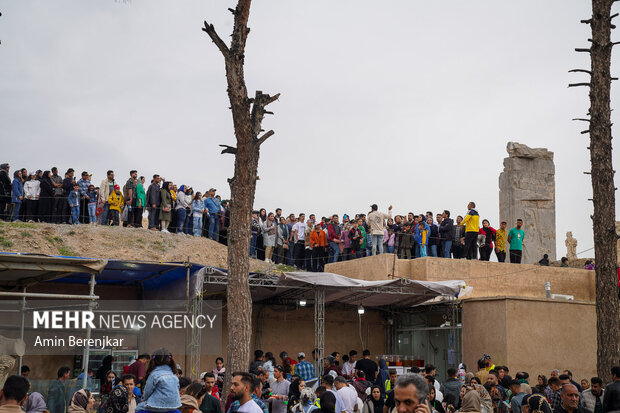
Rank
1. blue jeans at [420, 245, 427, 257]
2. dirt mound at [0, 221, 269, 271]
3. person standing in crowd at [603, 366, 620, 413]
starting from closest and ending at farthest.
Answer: person standing in crowd at [603, 366, 620, 413], dirt mound at [0, 221, 269, 271], blue jeans at [420, 245, 427, 257]

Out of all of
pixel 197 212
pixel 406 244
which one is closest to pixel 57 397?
pixel 197 212

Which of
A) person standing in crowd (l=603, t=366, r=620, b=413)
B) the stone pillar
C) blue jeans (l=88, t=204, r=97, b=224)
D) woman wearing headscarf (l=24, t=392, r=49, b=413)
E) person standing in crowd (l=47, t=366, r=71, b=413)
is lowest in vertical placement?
person standing in crowd (l=47, t=366, r=71, b=413)

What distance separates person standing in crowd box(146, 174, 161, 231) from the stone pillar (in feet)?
45.5

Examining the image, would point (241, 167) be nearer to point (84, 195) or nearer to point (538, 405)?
point (538, 405)

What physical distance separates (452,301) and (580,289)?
559 centimetres

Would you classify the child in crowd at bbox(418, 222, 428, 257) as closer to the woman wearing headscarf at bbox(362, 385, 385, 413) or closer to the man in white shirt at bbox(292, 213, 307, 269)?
the man in white shirt at bbox(292, 213, 307, 269)

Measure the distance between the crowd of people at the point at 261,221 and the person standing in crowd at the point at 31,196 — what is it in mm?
28

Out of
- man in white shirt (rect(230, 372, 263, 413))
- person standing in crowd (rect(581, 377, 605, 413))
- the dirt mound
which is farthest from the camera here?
the dirt mound

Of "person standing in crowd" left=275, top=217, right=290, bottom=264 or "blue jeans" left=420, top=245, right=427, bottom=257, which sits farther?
"person standing in crowd" left=275, top=217, right=290, bottom=264

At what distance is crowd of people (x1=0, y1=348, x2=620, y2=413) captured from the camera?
20.2 ft

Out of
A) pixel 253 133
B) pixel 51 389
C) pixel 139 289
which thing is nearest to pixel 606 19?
pixel 253 133

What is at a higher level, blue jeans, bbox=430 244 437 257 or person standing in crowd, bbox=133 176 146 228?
person standing in crowd, bbox=133 176 146 228

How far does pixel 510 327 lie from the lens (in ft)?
60.2

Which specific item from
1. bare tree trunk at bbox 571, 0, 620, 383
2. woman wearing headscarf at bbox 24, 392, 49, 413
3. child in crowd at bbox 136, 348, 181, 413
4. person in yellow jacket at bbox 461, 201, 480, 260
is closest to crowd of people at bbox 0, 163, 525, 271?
person in yellow jacket at bbox 461, 201, 480, 260
